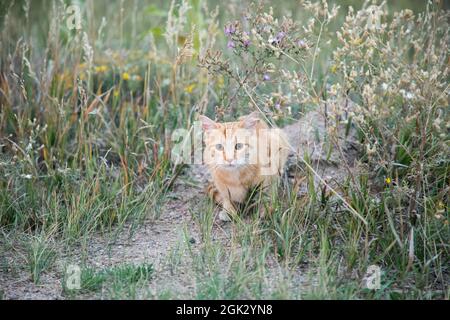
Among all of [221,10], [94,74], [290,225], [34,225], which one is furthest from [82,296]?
[221,10]

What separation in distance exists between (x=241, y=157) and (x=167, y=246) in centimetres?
75

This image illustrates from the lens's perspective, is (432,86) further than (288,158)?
No

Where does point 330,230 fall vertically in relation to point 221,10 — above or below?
below

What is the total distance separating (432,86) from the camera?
3.12 metres

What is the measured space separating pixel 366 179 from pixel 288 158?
91 cm

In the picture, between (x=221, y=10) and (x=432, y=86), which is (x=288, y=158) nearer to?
(x=432, y=86)

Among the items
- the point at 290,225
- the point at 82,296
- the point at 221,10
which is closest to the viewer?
the point at 82,296

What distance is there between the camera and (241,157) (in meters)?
3.76

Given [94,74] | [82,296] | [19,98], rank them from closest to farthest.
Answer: [82,296] < [19,98] < [94,74]

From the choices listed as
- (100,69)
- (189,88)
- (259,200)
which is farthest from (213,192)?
(100,69)

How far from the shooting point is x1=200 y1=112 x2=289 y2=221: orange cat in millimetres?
3758

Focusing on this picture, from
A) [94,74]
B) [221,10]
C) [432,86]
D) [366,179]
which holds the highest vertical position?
[221,10]

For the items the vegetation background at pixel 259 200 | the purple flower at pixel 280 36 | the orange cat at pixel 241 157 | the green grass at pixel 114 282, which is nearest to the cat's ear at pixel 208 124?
the orange cat at pixel 241 157

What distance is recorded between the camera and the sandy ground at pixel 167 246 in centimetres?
316
